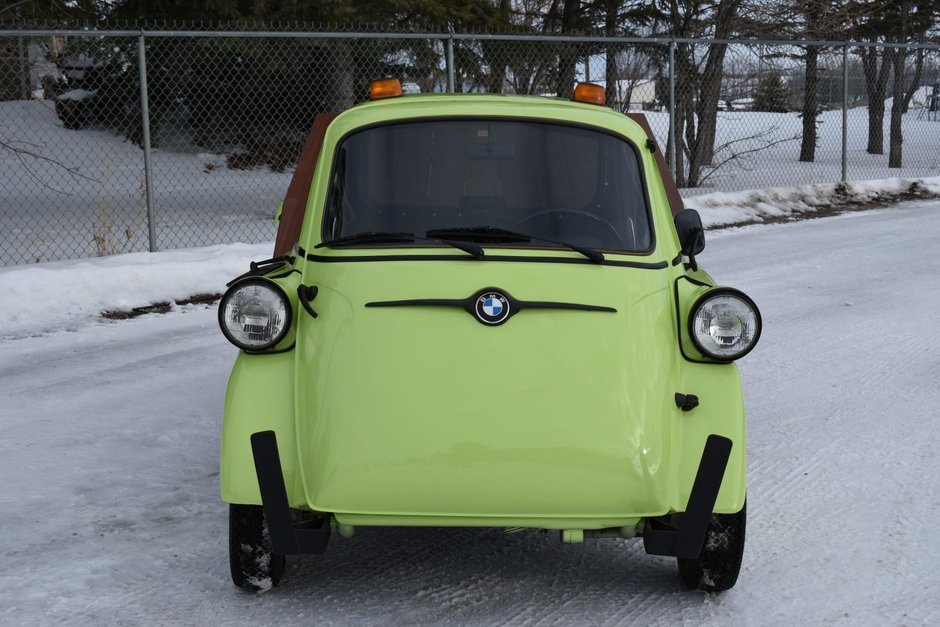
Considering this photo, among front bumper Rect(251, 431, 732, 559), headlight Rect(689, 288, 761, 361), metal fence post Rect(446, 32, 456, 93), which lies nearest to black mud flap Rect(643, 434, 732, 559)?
front bumper Rect(251, 431, 732, 559)

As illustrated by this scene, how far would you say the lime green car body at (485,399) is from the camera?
3467mm

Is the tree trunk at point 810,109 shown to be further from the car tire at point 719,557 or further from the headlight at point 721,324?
the car tire at point 719,557

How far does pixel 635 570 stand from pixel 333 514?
124 cm

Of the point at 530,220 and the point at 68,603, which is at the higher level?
the point at 530,220

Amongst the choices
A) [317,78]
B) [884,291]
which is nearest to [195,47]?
[317,78]

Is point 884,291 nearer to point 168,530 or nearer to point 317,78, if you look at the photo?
point 168,530

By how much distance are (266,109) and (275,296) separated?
51.2 ft

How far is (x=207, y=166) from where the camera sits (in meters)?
20.1

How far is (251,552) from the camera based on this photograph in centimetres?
375

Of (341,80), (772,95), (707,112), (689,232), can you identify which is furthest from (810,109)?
(689,232)

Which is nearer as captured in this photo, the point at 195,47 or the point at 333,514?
the point at 333,514

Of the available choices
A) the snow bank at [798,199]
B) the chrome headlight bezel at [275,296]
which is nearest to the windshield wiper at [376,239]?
the chrome headlight bezel at [275,296]

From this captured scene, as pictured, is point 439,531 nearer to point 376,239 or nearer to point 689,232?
point 376,239

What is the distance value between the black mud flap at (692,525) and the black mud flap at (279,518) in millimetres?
1032
